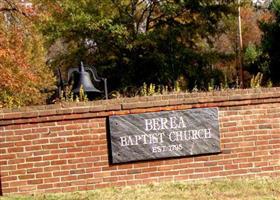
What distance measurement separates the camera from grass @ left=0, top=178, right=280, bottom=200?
6.48 metres

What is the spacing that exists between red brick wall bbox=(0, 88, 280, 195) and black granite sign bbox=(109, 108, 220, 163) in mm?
100

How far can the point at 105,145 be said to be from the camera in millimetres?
7113

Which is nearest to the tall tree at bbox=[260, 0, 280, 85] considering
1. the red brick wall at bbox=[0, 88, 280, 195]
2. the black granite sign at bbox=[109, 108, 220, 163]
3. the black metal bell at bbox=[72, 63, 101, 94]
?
the red brick wall at bbox=[0, 88, 280, 195]

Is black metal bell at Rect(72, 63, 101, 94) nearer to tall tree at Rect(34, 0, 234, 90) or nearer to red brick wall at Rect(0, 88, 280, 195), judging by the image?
red brick wall at Rect(0, 88, 280, 195)

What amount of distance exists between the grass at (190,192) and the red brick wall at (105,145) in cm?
20

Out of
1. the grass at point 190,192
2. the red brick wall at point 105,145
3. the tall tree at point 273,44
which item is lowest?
the grass at point 190,192

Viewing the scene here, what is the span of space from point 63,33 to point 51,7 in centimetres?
287

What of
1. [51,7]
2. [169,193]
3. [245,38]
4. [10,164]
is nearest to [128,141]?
[169,193]

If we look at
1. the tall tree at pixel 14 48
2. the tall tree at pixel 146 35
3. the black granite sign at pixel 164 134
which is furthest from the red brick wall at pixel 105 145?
the tall tree at pixel 146 35

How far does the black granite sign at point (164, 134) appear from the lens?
23.4ft

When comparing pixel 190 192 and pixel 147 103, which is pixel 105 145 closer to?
pixel 147 103

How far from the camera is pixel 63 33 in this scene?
25.1m

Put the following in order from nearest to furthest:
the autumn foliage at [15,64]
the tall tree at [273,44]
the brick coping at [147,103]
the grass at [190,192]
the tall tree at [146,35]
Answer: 1. the grass at [190,192]
2. the brick coping at [147,103]
3. the autumn foliage at [15,64]
4. the tall tree at [273,44]
5. the tall tree at [146,35]

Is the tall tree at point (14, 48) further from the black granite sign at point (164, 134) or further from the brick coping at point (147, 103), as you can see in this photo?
the black granite sign at point (164, 134)
